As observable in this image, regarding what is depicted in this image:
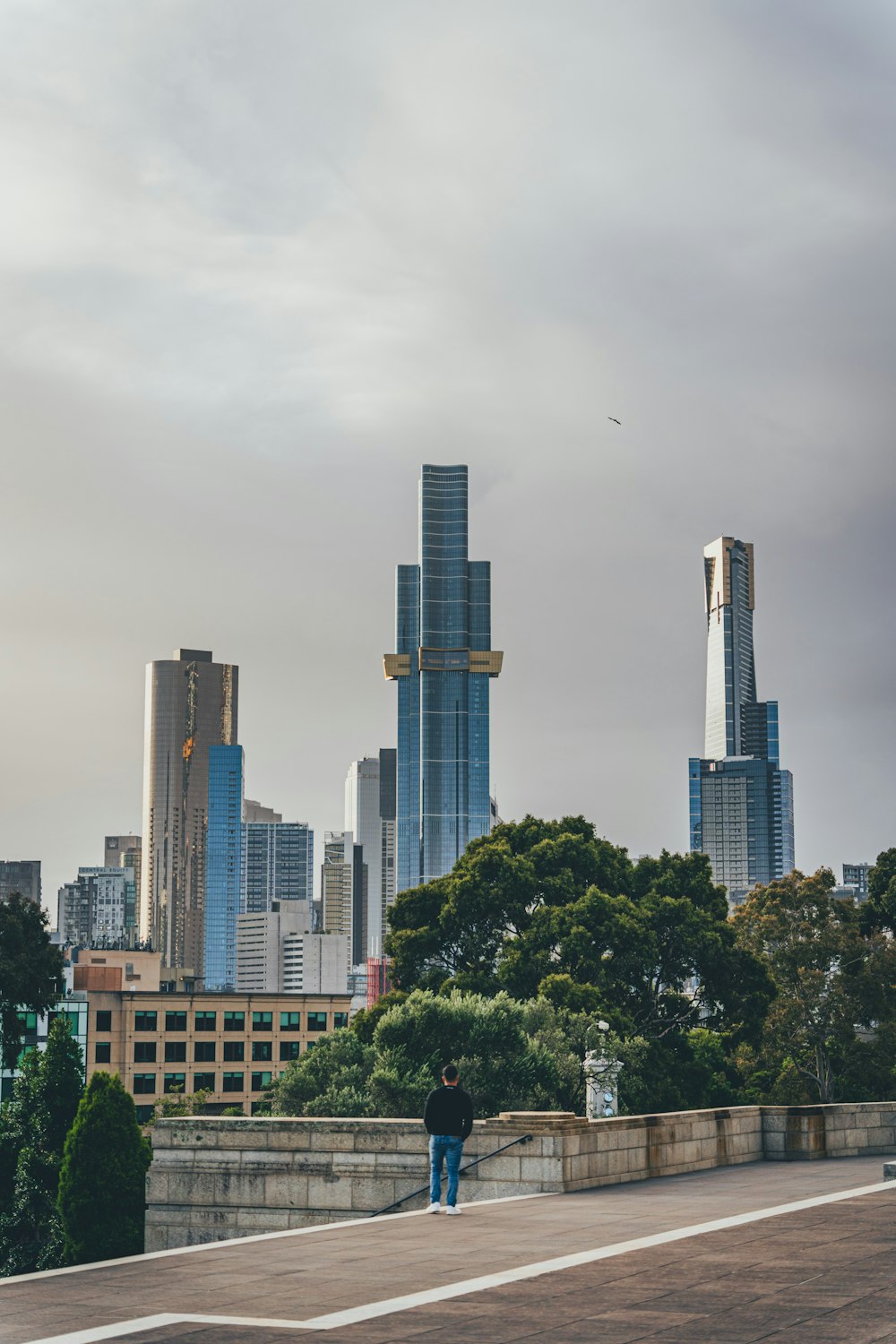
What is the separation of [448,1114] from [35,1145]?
43.6 metres

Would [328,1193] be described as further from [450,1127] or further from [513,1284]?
[513,1284]

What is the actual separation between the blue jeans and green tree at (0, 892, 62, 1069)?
5657 centimetres

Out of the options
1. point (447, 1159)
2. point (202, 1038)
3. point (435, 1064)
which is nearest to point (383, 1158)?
point (447, 1159)

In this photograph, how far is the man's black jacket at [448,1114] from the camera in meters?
19.4

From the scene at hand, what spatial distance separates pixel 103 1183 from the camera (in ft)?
125

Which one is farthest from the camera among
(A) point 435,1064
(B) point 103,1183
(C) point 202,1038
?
(C) point 202,1038

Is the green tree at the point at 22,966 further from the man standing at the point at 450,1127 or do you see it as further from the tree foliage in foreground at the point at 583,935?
the man standing at the point at 450,1127

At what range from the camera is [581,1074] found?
48.3 meters

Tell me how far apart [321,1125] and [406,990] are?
36771 millimetres

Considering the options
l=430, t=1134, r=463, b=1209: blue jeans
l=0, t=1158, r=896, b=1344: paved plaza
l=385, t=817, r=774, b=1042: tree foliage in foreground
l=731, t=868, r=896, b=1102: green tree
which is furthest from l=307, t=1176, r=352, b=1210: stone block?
l=731, t=868, r=896, b=1102: green tree

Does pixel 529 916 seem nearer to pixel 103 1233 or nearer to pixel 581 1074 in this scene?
pixel 581 1074

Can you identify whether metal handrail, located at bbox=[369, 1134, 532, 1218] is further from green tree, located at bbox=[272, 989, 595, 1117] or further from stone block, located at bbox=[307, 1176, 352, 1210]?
green tree, located at bbox=[272, 989, 595, 1117]

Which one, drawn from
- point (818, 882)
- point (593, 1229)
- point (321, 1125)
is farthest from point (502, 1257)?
point (818, 882)

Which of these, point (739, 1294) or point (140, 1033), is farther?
point (140, 1033)
